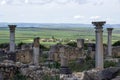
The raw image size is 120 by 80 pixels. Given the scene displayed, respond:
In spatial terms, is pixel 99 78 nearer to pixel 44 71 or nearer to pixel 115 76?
pixel 115 76

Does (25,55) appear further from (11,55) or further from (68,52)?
(68,52)

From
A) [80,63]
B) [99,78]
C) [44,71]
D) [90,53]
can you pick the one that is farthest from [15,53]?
[99,78]

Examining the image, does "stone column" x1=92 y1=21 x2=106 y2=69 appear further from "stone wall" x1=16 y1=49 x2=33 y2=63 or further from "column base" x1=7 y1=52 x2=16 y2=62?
"stone wall" x1=16 y1=49 x2=33 y2=63

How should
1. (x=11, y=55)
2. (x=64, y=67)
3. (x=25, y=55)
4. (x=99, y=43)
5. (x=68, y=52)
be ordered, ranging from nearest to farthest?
(x=99, y=43), (x=64, y=67), (x=11, y=55), (x=25, y=55), (x=68, y=52)

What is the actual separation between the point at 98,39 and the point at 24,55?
12520 mm

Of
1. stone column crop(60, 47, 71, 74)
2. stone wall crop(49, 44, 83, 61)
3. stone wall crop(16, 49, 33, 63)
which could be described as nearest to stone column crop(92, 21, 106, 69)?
stone column crop(60, 47, 71, 74)

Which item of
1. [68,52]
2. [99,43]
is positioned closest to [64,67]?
[99,43]

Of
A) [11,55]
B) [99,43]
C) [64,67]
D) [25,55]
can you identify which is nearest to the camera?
[99,43]

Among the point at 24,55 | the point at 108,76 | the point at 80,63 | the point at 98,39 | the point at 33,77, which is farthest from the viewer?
the point at 24,55

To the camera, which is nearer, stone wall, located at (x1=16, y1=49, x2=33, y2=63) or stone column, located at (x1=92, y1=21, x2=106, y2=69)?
stone column, located at (x1=92, y1=21, x2=106, y2=69)

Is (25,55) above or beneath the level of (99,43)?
beneath

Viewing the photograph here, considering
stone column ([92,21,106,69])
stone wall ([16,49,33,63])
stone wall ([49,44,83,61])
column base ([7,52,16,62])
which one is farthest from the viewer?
stone wall ([49,44,83,61])

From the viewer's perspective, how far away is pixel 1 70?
1581 centimetres

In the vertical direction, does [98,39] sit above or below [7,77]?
above
